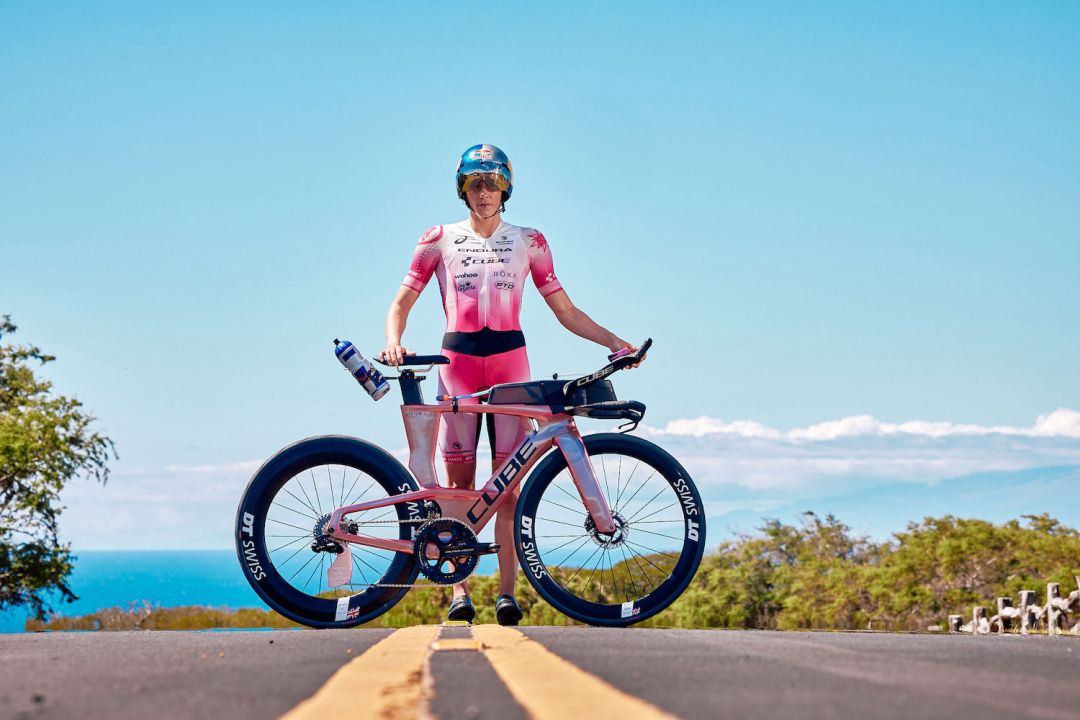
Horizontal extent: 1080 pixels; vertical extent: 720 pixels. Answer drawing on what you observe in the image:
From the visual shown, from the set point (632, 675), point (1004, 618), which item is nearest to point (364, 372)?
point (632, 675)

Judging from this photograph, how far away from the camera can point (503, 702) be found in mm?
3371

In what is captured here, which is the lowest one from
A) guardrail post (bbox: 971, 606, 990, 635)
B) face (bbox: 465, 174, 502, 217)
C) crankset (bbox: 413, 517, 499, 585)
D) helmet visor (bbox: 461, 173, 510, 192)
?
guardrail post (bbox: 971, 606, 990, 635)

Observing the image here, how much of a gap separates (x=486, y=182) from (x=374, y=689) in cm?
438

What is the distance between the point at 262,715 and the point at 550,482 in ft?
12.0

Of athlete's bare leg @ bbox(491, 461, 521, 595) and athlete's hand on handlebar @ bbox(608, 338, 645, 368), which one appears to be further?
athlete's bare leg @ bbox(491, 461, 521, 595)

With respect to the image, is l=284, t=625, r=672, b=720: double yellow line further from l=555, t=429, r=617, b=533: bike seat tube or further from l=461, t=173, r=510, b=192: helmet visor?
l=461, t=173, r=510, b=192: helmet visor

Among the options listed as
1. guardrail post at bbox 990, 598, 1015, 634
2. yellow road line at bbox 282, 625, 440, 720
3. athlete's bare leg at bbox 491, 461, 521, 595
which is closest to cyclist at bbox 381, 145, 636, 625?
athlete's bare leg at bbox 491, 461, 521, 595

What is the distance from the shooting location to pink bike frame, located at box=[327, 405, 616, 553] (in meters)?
6.70

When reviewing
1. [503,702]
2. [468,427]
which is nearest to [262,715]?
[503,702]

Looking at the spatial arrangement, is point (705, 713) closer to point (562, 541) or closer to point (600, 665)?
point (600, 665)

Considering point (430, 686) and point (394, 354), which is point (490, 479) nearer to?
point (394, 354)

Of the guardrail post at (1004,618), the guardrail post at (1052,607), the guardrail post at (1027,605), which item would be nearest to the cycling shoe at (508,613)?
the guardrail post at (1052,607)

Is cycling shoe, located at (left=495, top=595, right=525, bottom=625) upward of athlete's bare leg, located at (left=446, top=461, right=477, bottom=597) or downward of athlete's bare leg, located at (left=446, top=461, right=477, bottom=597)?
downward

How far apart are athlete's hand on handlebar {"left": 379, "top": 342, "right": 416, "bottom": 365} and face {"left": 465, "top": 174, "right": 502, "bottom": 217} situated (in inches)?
47.3
